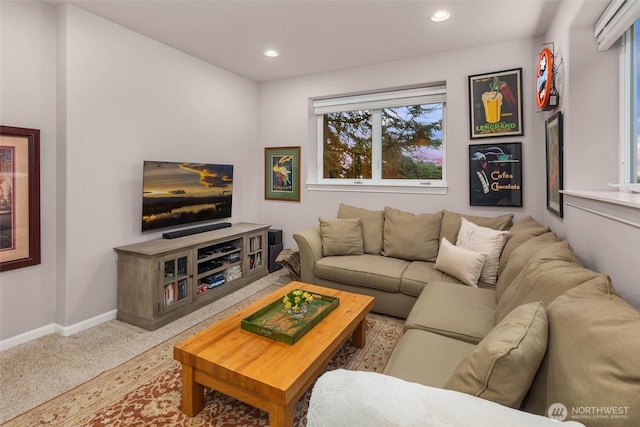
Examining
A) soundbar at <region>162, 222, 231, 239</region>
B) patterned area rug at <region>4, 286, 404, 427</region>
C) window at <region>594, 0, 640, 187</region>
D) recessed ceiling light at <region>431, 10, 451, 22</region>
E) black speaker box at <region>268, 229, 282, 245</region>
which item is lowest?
patterned area rug at <region>4, 286, 404, 427</region>

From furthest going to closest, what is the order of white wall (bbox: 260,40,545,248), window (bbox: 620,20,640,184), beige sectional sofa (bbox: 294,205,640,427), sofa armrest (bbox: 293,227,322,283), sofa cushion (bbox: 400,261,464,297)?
sofa armrest (bbox: 293,227,322,283) < white wall (bbox: 260,40,545,248) < sofa cushion (bbox: 400,261,464,297) < window (bbox: 620,20,640,184) < beige sectional sofa (bbox: 294,205,640,427)

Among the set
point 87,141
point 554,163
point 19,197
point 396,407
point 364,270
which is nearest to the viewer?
point 396,407

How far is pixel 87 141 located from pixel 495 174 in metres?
3.91

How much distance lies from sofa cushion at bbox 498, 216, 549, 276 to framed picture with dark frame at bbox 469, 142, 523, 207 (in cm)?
59

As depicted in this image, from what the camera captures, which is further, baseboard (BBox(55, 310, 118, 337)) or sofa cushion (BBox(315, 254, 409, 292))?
sofa cushion (BBox(315, 254, 409, 292))

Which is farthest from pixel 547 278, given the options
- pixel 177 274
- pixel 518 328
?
pixel 177 274

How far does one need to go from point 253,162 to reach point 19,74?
105 inches

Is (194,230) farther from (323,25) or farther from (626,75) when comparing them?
(626,75)

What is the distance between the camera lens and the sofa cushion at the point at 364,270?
116 inches

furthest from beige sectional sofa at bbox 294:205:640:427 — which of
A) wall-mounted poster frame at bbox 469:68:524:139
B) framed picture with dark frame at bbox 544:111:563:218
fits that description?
wall-mounted poster frame at bbox 469:68:524:139

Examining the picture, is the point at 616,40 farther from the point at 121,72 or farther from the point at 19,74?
the point at 19,74

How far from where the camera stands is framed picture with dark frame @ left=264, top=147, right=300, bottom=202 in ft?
14.9

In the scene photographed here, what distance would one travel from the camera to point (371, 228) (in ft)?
11.9

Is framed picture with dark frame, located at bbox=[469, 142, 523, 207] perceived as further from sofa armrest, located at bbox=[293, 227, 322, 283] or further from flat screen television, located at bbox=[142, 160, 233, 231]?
flat screen television, located at bbox=[142, 160, 233, 231]
